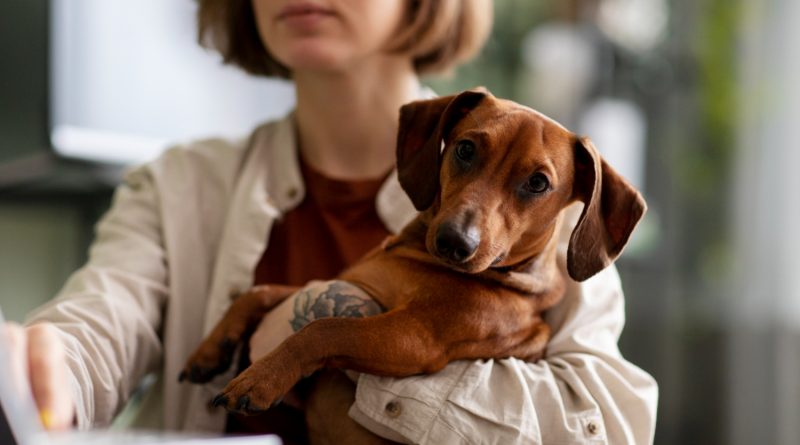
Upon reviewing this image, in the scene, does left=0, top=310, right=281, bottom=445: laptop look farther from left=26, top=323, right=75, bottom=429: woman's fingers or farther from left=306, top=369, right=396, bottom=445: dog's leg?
left=306, top=369, right=396, bottom=445: dog's leg

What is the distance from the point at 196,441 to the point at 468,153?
1.77 ft

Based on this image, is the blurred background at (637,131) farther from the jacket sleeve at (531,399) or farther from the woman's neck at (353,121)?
the jacket sleeve at (531,399)

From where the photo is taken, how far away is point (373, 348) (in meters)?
1.02

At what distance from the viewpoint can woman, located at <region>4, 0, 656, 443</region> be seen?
1104 millimetres

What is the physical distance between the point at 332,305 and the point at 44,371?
38 centimetres

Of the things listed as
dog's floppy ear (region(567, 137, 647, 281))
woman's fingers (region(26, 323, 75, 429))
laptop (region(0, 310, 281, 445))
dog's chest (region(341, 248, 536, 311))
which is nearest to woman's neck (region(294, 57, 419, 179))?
dog's chest (region(341, 248, 536, 311))

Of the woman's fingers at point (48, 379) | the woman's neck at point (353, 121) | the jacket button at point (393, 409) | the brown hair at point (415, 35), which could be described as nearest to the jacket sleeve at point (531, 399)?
the jacket button at point (393, 409)

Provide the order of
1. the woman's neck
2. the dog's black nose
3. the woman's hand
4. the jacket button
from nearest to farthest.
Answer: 1. the woman's hand
2. the dog's black nose
3. the jacket button
4. the woman's neck

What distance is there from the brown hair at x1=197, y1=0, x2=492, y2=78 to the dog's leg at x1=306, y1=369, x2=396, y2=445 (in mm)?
734

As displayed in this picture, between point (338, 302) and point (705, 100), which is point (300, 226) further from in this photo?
point (705, 100)

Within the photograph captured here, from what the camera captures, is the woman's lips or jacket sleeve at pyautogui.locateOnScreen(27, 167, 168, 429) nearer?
jacket sleeve at pyautogui.locateOnScreen(27, 167, 168, 429)

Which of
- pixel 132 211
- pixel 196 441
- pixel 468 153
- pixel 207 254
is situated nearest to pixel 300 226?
pixel 207 254

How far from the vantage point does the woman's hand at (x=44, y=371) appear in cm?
83

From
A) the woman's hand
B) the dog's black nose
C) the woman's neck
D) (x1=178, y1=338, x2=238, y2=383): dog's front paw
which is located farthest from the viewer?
the woman's neck
